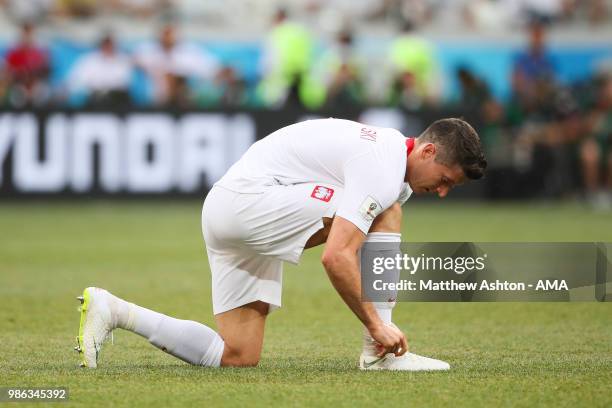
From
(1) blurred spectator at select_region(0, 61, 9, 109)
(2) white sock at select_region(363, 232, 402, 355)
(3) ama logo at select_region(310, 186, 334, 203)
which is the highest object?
(1) blurred spectator at select_region(0, 61, 9, 109)

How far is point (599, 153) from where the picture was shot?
17.4 metres

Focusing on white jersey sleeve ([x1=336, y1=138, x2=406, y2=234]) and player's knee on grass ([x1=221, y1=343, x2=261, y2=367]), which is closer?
white jersey sleeve ([x1=336, y1=138, x2=406, y2=234])

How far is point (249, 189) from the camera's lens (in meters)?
5.22

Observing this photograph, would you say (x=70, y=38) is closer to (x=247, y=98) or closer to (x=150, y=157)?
(x=247, y=98)

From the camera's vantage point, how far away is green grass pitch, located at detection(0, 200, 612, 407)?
4645mm

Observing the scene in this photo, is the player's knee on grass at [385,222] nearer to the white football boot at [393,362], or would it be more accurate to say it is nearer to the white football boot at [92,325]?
the white football boot at [393,362]

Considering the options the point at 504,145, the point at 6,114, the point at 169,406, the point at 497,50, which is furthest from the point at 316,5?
the point at 169,406

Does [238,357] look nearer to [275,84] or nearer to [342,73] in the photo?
[342,73]

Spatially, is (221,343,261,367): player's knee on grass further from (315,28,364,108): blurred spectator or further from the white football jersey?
(315,28,364,108): blurred spectator

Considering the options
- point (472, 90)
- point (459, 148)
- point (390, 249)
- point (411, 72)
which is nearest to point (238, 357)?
point (390, 249)

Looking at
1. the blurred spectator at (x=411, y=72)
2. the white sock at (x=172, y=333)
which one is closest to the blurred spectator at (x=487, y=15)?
the blurred spectator at (x=411, y=72)

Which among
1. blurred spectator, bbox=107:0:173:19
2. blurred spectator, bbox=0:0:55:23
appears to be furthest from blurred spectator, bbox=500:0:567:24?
blurred spectator, bbox=0:0:55:23

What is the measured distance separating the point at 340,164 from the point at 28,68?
45.3 feet

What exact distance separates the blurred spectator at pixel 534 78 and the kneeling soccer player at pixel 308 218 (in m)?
12.5
